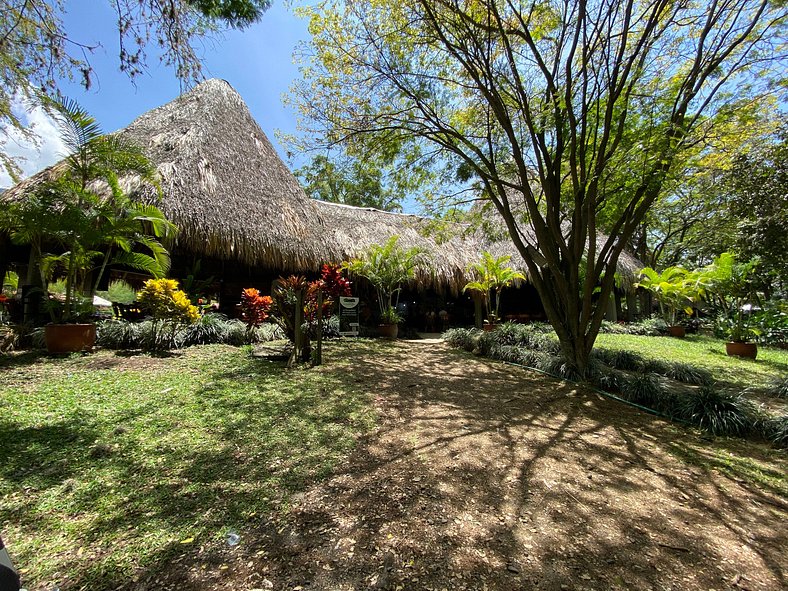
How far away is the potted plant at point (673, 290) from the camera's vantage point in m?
9.67

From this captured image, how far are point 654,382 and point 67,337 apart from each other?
8.30 m

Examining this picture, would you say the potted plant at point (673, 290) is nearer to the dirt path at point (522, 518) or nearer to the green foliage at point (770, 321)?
the green foliage at point (770, 321)

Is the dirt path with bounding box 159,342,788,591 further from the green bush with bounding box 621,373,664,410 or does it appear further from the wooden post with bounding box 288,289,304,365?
the wooden post with bounding box 288,289,304,365

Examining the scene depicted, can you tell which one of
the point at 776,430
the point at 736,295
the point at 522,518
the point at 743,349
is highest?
the point at 736,295

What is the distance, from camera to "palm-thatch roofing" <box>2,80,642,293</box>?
23.7 ft

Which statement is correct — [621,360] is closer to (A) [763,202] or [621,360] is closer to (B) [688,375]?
(B) [688,375]

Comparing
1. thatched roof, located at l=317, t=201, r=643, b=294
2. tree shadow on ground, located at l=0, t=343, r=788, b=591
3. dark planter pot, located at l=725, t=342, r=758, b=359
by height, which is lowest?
tree shadow on ground, located at l=0, t=343, r=788, b=591

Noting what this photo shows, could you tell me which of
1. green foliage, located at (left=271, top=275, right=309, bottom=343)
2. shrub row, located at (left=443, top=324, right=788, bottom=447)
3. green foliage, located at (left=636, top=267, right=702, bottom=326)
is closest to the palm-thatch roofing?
shrub row, located at (left=443, top=324, right=788, bottom=447)

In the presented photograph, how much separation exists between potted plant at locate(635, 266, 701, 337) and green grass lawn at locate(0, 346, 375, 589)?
10.8 metres

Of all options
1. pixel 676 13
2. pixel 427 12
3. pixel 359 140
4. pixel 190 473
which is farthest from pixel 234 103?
pixel 190 473

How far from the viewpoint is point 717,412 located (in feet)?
11.4

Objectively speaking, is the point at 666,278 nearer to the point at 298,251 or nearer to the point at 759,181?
the point at 759,181

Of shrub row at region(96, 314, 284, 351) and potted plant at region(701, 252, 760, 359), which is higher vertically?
potted plant at region(701, 252, 760, 359)

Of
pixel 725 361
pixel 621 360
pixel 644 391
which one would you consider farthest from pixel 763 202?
pixel 644 391
